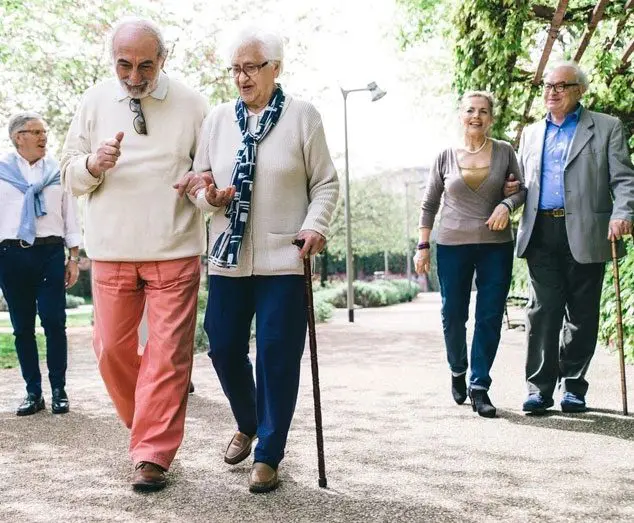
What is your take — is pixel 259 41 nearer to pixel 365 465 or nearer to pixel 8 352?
pixel 365 465

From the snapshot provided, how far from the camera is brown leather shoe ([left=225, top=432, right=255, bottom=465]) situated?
156 inches

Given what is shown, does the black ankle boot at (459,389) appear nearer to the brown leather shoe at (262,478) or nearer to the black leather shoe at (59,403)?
the brown leather shoe at (262,478)

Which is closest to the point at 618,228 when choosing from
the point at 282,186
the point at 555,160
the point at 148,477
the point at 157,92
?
the point at 555,160

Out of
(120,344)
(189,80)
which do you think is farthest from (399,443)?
(189,80)

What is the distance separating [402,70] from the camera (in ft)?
73.6

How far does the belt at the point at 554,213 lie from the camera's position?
507 cm

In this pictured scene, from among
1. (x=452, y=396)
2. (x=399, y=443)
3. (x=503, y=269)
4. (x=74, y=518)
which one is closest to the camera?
(x=74, y=518)

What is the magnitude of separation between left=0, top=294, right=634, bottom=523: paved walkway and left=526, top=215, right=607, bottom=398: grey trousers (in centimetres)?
26

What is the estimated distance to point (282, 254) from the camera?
3633 millimetres

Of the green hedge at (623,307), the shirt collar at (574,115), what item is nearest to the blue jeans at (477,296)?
the shirt collar at (574,115)

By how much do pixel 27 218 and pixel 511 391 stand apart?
3.68 metres

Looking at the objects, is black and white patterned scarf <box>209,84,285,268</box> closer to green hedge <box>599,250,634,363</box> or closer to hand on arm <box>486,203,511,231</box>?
hand on arm <box>486,203,511,231</box>

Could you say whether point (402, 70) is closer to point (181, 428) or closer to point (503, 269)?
point (503, 269)

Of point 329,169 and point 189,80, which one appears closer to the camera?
point 329,169
